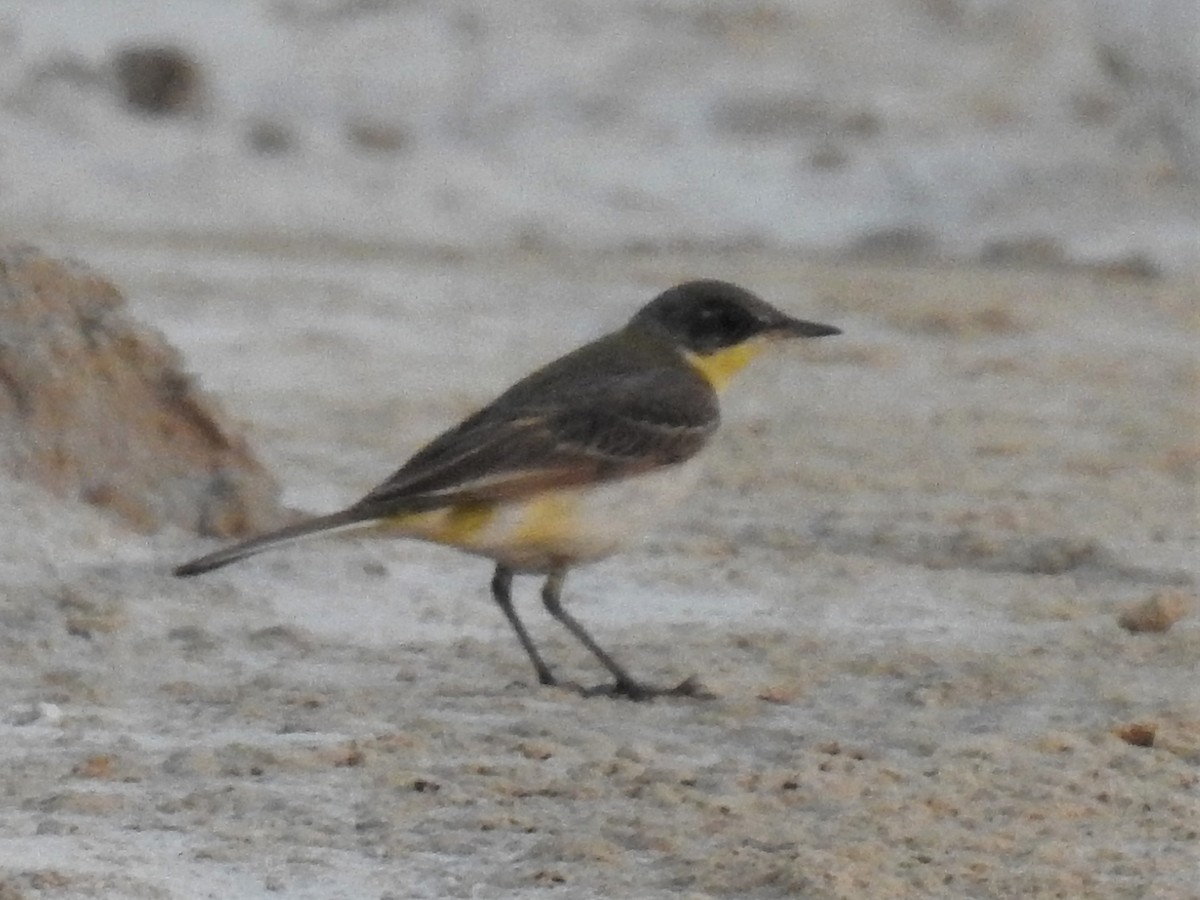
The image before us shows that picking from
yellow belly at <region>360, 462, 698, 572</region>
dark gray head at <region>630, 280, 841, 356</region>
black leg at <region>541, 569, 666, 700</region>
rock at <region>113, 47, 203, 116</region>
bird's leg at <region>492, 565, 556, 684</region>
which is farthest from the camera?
rock at <region>113, 47, 203, 116</region>

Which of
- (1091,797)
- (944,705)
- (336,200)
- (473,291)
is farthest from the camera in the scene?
(336,200)

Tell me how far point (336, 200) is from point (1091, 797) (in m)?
12.7

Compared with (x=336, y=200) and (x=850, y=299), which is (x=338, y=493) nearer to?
(x=850, y=299)

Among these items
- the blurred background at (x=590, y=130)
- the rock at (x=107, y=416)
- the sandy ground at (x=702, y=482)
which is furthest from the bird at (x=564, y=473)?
the blurred background at (x=590, y=130)

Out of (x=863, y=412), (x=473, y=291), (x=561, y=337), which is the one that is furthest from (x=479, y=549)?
(x=473, y=291)

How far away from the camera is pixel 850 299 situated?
15945mm

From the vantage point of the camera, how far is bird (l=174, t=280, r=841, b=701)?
8.32 meters

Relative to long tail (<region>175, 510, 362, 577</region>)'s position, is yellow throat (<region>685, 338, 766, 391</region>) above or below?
above

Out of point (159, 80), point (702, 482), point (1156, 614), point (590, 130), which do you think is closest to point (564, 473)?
point (1156, 614)

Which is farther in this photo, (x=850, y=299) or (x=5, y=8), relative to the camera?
(x=5, y=8)

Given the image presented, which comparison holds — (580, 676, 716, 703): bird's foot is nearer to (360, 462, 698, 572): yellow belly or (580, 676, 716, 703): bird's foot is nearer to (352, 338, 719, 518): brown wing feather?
(360, 462, 698, 572): yellow belly

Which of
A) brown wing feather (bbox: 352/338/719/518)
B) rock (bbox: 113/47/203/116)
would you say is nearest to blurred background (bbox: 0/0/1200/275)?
rock (bbox: 113/47/203/116)

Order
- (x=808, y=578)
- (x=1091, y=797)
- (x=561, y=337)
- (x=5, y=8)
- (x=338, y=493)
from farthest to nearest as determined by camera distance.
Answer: (x=5, y=8)
(x=561, y=337)
(x=338, y=493)
(x=808, y=578)
(x=1091, y=797)

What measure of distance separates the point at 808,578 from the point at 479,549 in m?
1.70
